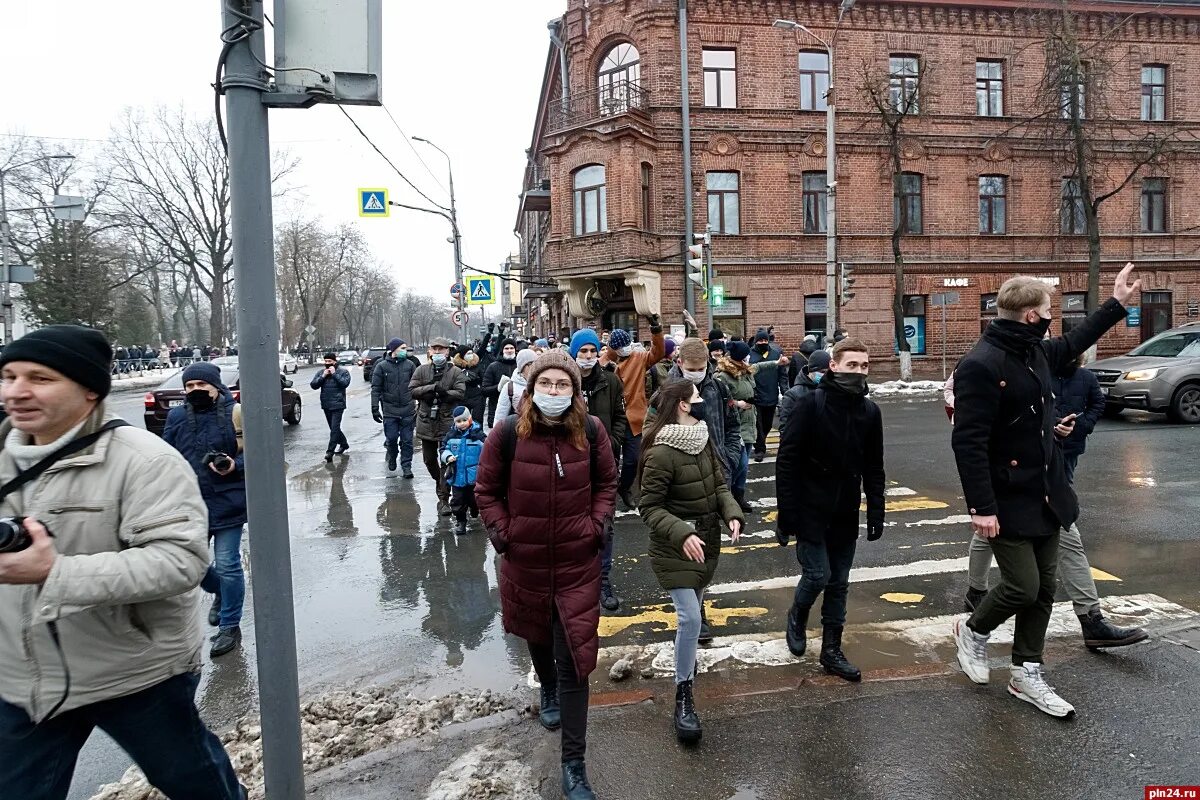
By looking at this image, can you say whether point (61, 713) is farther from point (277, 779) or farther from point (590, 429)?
point (590, 429)

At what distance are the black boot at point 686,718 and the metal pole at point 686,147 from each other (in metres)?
19.8

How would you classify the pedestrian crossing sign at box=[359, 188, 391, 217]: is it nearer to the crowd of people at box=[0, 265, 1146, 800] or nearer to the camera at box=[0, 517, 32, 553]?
the crowd of people at box=[0, 265, 1146, 800]

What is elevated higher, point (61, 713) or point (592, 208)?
point (592, 208)

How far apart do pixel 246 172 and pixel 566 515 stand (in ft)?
5.91

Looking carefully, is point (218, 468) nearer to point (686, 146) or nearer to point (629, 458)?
point (629, 458)

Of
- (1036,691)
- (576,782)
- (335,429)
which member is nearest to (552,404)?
(576,782)

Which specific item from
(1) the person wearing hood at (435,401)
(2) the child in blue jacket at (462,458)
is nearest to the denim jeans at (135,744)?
(2) the child in blue jacket at (462,458)

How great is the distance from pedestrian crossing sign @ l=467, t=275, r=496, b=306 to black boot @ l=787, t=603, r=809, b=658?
18.3m

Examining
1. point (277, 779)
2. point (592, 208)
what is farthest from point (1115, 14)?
point (277, 779)

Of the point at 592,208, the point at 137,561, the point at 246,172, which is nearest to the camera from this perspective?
the point at 137,561

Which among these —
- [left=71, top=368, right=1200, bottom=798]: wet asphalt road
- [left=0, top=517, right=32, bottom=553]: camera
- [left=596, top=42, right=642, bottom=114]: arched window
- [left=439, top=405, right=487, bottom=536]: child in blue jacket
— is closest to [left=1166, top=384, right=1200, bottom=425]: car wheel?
[left=71, top=368, right=1200, bottom=798]: wet asphalt road

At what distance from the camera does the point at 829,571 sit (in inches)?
161

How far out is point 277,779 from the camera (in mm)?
2500

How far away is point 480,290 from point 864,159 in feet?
45.7
